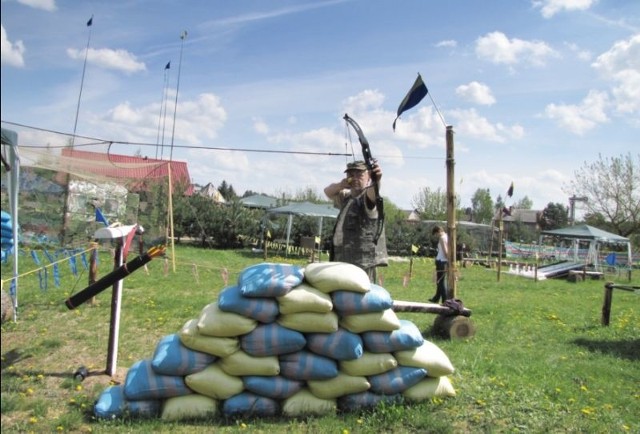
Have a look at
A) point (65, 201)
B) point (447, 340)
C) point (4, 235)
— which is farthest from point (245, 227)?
point (4, 235)

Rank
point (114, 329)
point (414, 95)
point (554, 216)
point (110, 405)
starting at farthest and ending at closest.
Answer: point (554, 216)
point (414, 95)
point (114, 329)
point (110, 405)

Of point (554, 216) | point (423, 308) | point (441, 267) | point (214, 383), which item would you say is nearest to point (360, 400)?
point (214, 383)

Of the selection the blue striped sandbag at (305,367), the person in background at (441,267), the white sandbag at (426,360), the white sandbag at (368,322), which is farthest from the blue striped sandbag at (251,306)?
the person in background at (441,267)

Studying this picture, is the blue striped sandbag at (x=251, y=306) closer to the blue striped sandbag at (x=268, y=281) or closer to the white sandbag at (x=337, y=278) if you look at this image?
the blue striped sandbag at (x=268, y=281)

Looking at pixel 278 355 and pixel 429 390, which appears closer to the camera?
pixel 278 355

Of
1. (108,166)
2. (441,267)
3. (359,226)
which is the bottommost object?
(441,267)

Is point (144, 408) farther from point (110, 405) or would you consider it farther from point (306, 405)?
point (306, 405)

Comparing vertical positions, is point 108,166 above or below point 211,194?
below

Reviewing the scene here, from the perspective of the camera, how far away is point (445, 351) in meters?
6.59

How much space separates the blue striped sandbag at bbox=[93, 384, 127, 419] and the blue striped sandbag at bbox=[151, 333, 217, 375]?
1.27 feet

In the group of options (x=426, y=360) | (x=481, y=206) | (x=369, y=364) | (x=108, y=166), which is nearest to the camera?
(x=369, y=364)

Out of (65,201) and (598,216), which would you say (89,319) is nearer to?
(65,201)

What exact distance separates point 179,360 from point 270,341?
2.56ft

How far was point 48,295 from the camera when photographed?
890 cm
